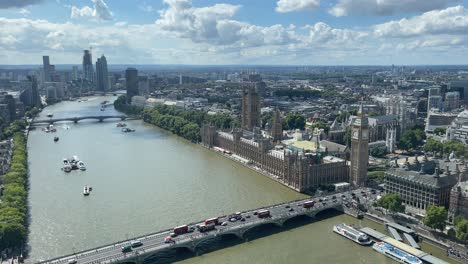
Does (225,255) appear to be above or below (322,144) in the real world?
below

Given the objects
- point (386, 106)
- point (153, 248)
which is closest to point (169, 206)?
point (153, 248)

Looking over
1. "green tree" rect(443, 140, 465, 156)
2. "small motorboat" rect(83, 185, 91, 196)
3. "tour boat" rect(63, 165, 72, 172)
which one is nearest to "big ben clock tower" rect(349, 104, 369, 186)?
"green tree" rect(443, 140, 465, 156)

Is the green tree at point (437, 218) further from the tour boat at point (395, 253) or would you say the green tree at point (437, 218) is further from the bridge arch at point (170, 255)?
the bridge arch at point (170, 255)

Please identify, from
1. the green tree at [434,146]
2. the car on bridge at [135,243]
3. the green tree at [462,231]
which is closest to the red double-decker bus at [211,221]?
the car on bridge at [135,243]

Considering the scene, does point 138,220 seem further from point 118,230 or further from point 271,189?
point 271,189

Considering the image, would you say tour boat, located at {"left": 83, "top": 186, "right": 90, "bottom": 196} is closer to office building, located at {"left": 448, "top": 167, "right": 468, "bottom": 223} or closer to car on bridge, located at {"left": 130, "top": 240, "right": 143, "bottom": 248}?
car on bridge, located at {"left": 130, "top": 240, "right": 143, "bottom": 248}

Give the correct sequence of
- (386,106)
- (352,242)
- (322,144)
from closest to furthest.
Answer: (352,242), (322,144), (386,106)
